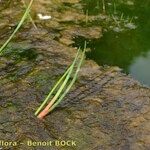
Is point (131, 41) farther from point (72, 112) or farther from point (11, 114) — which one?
point (11, 114)

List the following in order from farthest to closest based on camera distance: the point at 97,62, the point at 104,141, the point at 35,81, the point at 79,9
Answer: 1. the point at 79,9
2. the point at 97,62
3. the point at 35,81
4. the point at 104,141

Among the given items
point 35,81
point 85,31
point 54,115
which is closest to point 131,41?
point 85,31

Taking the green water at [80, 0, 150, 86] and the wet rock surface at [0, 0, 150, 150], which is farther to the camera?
the green water at [80, 0, 150, 86]

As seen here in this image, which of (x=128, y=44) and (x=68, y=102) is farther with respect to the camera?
(x=128, y=44)
